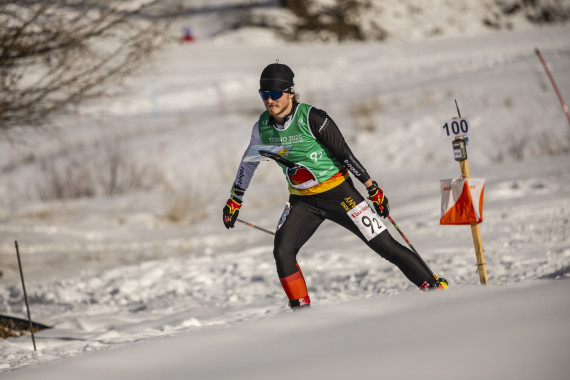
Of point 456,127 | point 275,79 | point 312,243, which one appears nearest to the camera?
point 275,79

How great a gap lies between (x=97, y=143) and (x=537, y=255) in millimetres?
14762

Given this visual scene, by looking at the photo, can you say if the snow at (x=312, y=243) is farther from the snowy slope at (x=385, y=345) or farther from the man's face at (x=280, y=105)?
the man's face at (x=280, y=105)

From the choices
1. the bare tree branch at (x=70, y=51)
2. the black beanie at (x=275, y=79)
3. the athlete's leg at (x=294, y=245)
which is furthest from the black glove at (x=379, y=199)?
the bare tree branch at (x=70, y=51)

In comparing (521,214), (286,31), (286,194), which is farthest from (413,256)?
(286,31)

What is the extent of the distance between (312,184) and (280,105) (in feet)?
2.14

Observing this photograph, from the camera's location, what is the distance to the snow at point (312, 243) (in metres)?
2.80

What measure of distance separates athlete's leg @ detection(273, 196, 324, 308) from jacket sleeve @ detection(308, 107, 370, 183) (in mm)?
466

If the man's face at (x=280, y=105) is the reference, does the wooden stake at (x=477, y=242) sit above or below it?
below

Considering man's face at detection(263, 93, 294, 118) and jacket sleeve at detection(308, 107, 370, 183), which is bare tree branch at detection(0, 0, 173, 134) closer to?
man's face at detection(263, 93, 294, 118)

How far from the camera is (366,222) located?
4.51m

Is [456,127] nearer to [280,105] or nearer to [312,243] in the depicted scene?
[280,105]

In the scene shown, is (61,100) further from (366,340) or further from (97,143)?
(97,143)

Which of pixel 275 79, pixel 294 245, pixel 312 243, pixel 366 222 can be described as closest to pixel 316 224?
pixel 294 245

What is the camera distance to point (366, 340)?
2834mm
